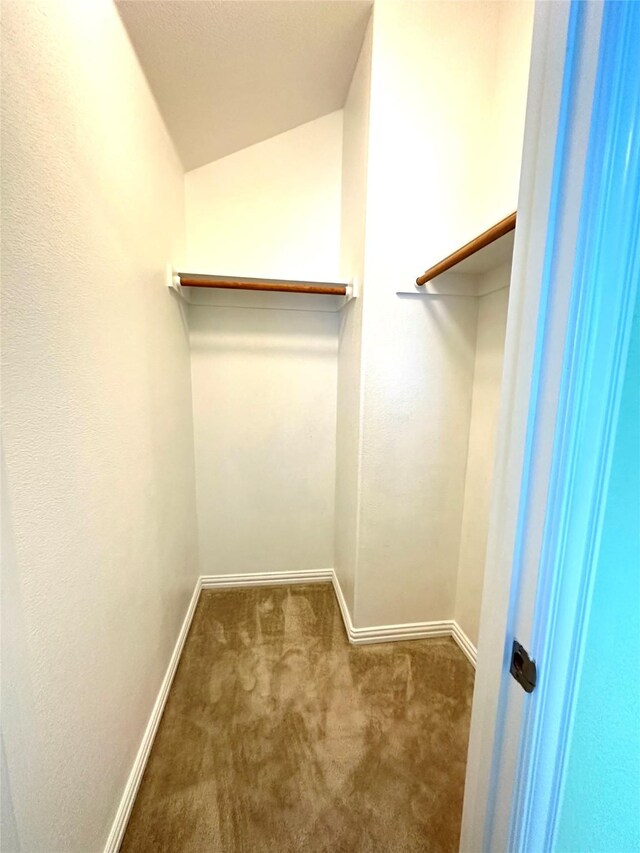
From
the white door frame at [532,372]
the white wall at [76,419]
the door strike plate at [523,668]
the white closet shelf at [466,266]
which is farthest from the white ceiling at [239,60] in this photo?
the door strike plate at [523,668]

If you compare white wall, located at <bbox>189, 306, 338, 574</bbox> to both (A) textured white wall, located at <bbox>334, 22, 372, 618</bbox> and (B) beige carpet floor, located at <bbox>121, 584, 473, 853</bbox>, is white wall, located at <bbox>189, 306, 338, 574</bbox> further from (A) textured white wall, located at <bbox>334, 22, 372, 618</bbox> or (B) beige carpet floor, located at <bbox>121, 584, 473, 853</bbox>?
(B) beige carpet floor, located at <bbox>121, 584, 473, 853</bbox>

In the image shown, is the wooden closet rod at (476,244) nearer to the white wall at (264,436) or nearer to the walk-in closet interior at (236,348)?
the walk-in closet interior at (236,348)

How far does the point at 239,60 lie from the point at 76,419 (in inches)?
61.9

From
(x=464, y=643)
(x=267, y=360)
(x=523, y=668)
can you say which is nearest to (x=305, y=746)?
(x=464, y=643)

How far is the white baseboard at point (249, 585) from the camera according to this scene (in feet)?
3.71

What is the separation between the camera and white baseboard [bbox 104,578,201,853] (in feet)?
3.46

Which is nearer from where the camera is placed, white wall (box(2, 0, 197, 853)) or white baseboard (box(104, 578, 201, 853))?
white wall (box(2, 0, 197, 853))

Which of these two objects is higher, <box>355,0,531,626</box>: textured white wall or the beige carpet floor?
<box>355,0,531,626</box>: textured white wall

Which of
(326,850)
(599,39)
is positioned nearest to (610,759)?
(599,39)

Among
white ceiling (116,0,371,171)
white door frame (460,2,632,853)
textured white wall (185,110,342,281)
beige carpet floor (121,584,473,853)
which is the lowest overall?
beige carpet floor (121,584,473,853)

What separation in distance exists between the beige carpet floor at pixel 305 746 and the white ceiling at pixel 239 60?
2.54 metres

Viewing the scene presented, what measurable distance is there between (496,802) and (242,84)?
2.42m

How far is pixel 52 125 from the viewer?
2.65 feet

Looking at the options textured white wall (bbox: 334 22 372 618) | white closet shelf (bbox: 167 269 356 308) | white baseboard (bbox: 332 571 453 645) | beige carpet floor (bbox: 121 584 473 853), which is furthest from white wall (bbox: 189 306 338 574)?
white baseboard (bbox: 332 571 453 645)
